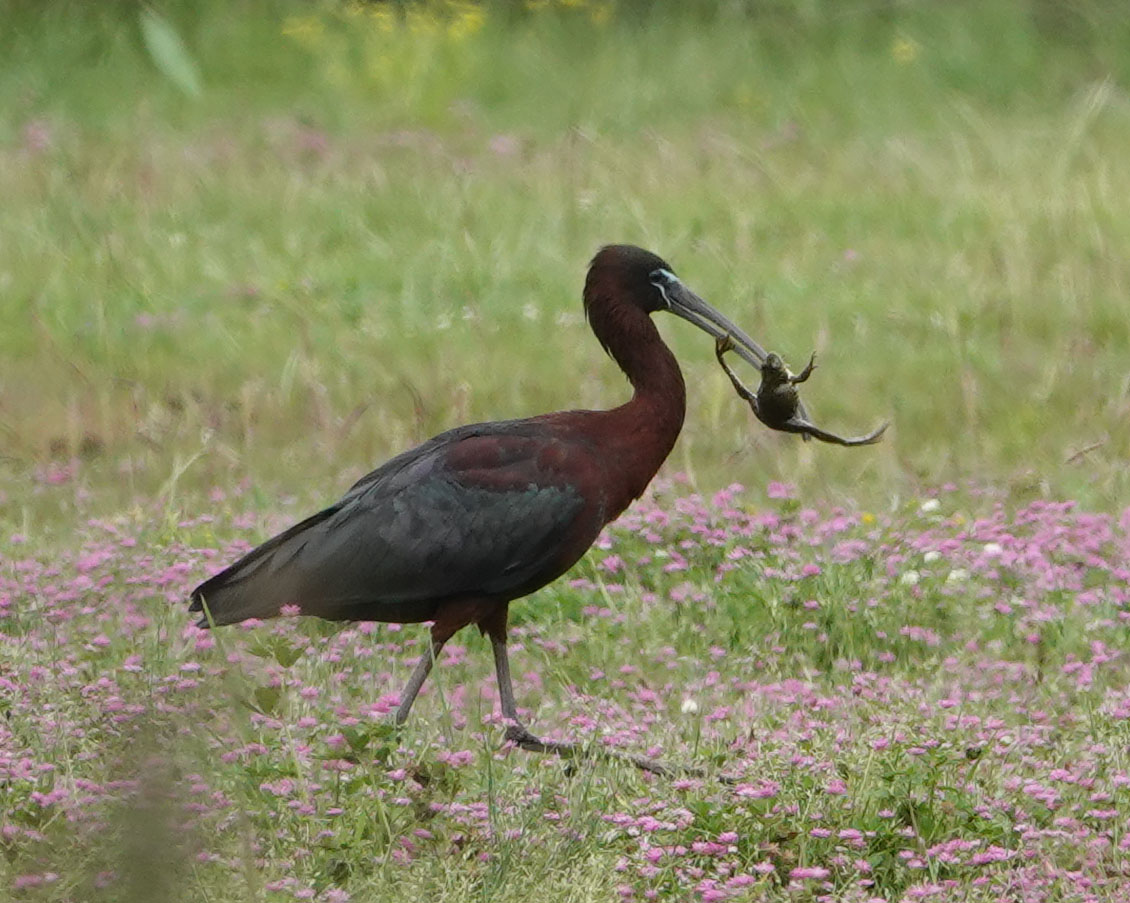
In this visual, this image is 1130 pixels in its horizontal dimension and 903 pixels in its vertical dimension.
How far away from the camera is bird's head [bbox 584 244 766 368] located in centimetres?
591

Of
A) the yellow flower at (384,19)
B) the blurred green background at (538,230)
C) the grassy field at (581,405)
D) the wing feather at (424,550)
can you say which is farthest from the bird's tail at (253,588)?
the yellow flower at (384,19)

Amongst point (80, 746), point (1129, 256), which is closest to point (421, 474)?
point (80, 746)

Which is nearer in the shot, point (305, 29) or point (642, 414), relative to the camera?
point (642, 414)

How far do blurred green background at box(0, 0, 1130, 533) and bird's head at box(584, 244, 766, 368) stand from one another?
151 centimetres

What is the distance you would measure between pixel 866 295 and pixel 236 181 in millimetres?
3889

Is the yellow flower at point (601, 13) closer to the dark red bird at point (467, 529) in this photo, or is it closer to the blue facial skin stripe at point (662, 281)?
the blue facial skin stripe at point (662, 281)

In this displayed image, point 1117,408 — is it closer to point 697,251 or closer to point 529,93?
point 697,251

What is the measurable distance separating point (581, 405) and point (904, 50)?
6942mm

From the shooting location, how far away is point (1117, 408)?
325 inches

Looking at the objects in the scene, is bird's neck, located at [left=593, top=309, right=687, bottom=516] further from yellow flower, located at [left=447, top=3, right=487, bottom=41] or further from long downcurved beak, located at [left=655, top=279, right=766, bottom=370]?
yellow flower, located at [left=447, top=3, right=487, bottom=41]

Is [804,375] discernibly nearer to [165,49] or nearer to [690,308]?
[690,308]

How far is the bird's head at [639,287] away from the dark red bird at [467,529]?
1.05ft

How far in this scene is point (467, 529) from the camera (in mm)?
5492

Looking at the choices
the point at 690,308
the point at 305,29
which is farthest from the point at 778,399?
the point at 305,29
